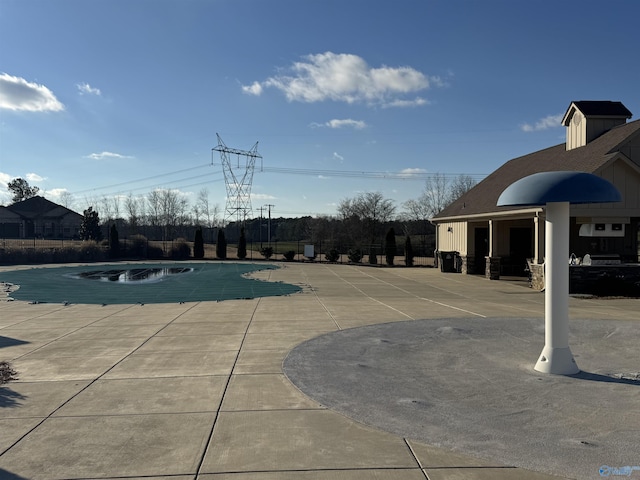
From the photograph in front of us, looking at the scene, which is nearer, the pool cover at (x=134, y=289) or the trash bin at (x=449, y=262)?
the pool cover at (x=134, y=289)

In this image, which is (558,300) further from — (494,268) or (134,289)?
(494,268)

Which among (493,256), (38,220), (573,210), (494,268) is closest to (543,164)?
(493,256)

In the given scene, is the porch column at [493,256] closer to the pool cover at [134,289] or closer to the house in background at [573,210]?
the house in background at [573,210]

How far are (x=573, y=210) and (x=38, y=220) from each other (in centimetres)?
7471

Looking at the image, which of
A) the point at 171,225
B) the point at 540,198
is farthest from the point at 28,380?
the point at 171,225

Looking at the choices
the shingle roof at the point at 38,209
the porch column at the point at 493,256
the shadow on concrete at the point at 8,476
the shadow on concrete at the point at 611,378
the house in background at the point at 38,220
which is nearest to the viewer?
the shadow on concrete at the point at 8,476

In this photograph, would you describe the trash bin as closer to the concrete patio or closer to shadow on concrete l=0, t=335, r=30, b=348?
the concrete patio

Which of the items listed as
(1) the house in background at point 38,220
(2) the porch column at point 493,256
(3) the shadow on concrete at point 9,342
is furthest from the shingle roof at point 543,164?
(1) the house in background at point 38,220

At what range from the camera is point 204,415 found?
5.35 m

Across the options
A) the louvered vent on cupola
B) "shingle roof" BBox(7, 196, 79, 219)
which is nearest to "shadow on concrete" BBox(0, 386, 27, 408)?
the louvered vent on cupola

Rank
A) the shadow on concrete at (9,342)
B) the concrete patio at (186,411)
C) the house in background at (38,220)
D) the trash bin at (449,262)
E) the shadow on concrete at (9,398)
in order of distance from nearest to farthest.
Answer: the concrete patio at (186,411) → the shadow on concrete at (9,398) → the shadow on concrete at (9,342) → the trash bin at (449,262) → the house in background at (38,220)

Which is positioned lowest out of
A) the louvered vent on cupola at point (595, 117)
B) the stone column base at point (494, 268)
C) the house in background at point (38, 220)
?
the stone column base at point (494, 268)

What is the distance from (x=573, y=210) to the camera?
1738 cm

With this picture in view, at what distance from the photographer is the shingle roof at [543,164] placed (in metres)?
18.5
